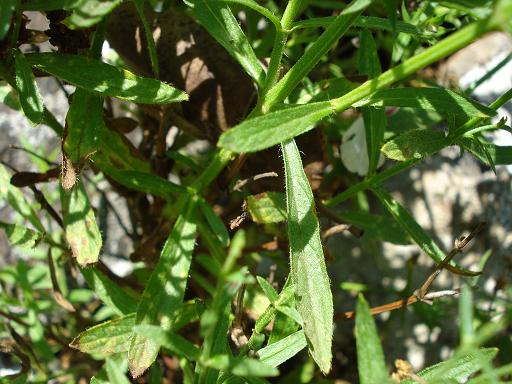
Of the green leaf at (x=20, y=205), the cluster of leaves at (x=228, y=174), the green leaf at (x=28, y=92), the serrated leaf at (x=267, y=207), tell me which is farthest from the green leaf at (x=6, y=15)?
the green leaf at (x=20, y=205)

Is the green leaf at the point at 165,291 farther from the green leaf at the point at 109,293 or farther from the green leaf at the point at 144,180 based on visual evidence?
the green leaf at the point at 109,293

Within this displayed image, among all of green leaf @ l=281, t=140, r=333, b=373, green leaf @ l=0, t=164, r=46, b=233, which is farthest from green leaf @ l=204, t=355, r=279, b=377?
green leaf @ l=0, t=164, r=46, b=233

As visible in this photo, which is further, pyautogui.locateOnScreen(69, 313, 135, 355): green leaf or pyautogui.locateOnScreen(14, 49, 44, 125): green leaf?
pyautogui.locateOnScreen(69, 313, 135, 355): green leaf

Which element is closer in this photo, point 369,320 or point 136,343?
point 369,320

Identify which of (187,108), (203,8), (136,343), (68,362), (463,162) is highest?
(203,8)

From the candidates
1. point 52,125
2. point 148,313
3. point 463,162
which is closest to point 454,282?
point 463,162

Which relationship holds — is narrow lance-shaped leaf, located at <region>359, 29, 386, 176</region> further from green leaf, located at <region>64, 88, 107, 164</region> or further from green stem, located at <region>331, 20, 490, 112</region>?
green leaf, located at <region>64, 88, 107, 164</region>

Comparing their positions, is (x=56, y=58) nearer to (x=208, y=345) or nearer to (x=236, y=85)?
(x=236, y=85)
